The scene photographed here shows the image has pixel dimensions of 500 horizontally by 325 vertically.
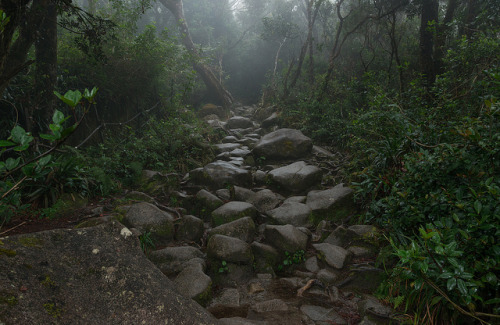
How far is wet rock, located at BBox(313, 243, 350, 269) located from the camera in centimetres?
333

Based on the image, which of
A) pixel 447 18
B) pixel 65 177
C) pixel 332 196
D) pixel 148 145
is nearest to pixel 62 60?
pixel 148 145

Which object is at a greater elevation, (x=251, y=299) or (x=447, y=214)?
(x=447, y=214)

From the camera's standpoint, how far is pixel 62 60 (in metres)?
6.39

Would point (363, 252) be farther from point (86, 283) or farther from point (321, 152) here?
point (321, 152)

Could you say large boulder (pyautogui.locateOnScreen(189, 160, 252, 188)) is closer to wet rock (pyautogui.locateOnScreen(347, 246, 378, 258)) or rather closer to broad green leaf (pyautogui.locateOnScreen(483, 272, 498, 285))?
wet rock (pyautogui.locateOnScreen(347, 246, 378, 258))

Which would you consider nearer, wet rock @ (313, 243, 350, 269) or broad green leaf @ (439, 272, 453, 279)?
broad green leaf @ (439, 272, 453, 279)

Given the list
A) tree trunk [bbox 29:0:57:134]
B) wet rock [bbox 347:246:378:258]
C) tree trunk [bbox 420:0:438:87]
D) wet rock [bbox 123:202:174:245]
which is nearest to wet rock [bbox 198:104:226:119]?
tree trunk [bbox 29:0:57:134]

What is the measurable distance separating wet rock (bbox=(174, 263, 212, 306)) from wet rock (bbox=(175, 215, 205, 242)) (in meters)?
0.93

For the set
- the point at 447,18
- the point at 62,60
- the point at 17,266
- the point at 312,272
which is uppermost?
the point at 447,18

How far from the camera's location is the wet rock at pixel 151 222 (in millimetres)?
3939

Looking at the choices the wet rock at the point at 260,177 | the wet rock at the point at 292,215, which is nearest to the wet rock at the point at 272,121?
the wet rock at the point at 260,177

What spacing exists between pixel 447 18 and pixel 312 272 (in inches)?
304

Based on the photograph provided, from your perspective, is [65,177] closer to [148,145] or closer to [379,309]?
[148,145]

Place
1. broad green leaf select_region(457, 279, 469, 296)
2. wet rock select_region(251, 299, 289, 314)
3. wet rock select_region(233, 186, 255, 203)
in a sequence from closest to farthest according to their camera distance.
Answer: broad green leaf select_region(457, 279, 469, 296), wet rock select_region(251, 299, 289, 314), wet rock select_region(233, 186, 255, 203)
